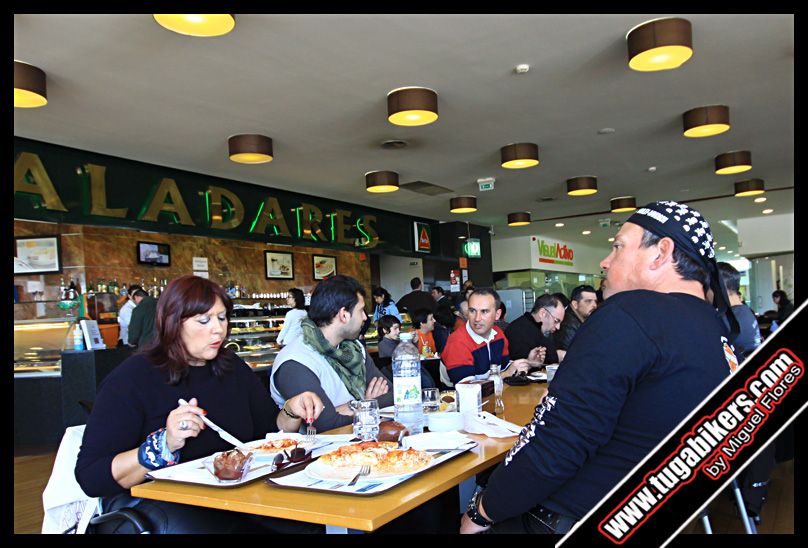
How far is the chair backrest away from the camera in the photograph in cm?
208

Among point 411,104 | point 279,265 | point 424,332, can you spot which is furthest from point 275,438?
point 279,265

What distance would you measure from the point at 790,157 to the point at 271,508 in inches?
367

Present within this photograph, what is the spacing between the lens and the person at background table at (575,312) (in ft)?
18.2

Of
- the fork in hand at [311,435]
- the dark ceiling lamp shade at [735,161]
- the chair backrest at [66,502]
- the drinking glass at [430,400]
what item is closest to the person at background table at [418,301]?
the dark ceiling lamp shade at [735,161]

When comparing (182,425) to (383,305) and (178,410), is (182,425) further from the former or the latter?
(383,305)

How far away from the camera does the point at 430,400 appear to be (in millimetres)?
2838

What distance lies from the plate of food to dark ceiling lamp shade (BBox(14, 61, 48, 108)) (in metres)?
3.90

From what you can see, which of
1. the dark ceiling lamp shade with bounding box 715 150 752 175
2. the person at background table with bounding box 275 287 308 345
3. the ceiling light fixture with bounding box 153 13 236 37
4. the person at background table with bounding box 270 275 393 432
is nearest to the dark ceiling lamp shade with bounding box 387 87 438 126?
the ceiling light fixture with bounding box 153 13 236 37

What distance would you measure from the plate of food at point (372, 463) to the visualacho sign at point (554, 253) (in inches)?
588

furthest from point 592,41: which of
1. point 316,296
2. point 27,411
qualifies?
point 27,411

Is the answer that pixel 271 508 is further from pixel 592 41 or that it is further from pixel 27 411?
pixel 27 411

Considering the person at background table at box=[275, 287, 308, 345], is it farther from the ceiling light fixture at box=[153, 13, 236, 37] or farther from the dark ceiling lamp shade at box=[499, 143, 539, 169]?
the ceiling light fixture at box=[153, 13, 236, 37]

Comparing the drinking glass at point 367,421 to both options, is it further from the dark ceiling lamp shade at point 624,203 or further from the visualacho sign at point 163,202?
the dark ceiling lamp shade at point 624,203

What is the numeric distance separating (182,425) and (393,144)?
517 centimetres
